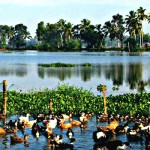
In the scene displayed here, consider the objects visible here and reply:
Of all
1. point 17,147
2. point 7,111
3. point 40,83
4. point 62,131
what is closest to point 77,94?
point 7,111

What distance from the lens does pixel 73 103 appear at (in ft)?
135

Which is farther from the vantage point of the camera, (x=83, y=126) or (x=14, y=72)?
(x=14, y=72)

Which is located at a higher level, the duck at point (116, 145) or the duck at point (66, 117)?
the duck at point (66, 117)

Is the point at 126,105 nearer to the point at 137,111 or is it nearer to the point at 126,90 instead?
the point at 137,111

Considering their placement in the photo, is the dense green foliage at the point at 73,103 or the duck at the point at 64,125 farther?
the dense green foliage at the point at 73,103

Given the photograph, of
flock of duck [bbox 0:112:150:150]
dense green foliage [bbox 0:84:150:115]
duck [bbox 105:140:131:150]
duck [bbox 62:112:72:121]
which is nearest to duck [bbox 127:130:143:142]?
flock of duck [bbox 0:112:150:150]

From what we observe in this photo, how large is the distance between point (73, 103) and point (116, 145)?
15196 mm

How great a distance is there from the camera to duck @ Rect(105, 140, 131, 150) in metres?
26.2

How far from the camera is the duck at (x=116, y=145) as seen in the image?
2616 centimetres

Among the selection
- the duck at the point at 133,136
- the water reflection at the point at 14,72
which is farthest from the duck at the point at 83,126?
the water reflection at the point at 14,72

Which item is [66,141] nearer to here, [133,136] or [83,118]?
[133,136]

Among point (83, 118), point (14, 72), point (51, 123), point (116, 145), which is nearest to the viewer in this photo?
point (116, 145)

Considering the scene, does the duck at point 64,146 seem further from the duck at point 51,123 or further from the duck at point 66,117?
the duck at point 66,117

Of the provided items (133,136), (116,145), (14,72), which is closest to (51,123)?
(133,136)
